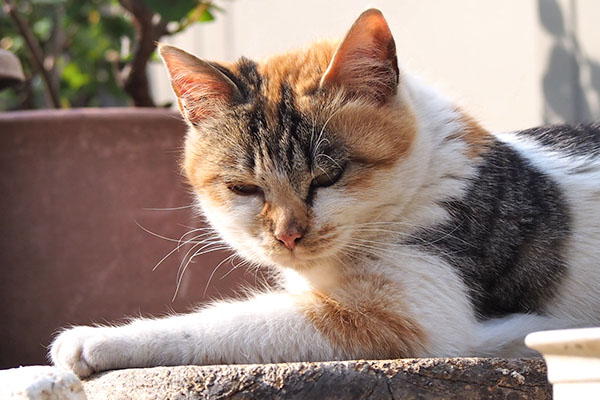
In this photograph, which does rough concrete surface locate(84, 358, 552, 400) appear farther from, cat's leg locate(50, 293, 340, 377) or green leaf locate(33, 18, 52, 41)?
green leaf locate(33, 18, 52, 41)

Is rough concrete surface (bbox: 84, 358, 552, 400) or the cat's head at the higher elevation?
the cat's head

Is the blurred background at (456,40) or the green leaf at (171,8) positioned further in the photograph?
the green leaf at (171,8)

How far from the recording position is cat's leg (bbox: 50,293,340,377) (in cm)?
161

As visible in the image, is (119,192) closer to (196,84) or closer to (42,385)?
(196,84)

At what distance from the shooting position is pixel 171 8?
3230mm

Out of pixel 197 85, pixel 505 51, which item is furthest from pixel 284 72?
pixel 505 51

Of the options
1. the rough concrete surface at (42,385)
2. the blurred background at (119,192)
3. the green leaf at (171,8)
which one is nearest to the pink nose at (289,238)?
the rough concrete surface at (42,385)

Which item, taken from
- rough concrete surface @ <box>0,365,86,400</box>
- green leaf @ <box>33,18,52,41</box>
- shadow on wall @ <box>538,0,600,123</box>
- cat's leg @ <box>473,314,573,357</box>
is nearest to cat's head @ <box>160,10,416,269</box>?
cat's leg @ <box>473,314,573,357</box>

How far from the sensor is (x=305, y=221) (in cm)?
176

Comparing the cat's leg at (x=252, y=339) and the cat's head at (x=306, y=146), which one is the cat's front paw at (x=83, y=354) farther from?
the cat's head at (x=306, y=146)

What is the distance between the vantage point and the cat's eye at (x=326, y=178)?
181 cm

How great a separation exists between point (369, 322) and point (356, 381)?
1.02 ft

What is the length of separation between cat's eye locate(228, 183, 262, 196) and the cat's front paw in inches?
19.5

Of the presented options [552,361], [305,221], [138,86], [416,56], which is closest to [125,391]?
[305,221]
